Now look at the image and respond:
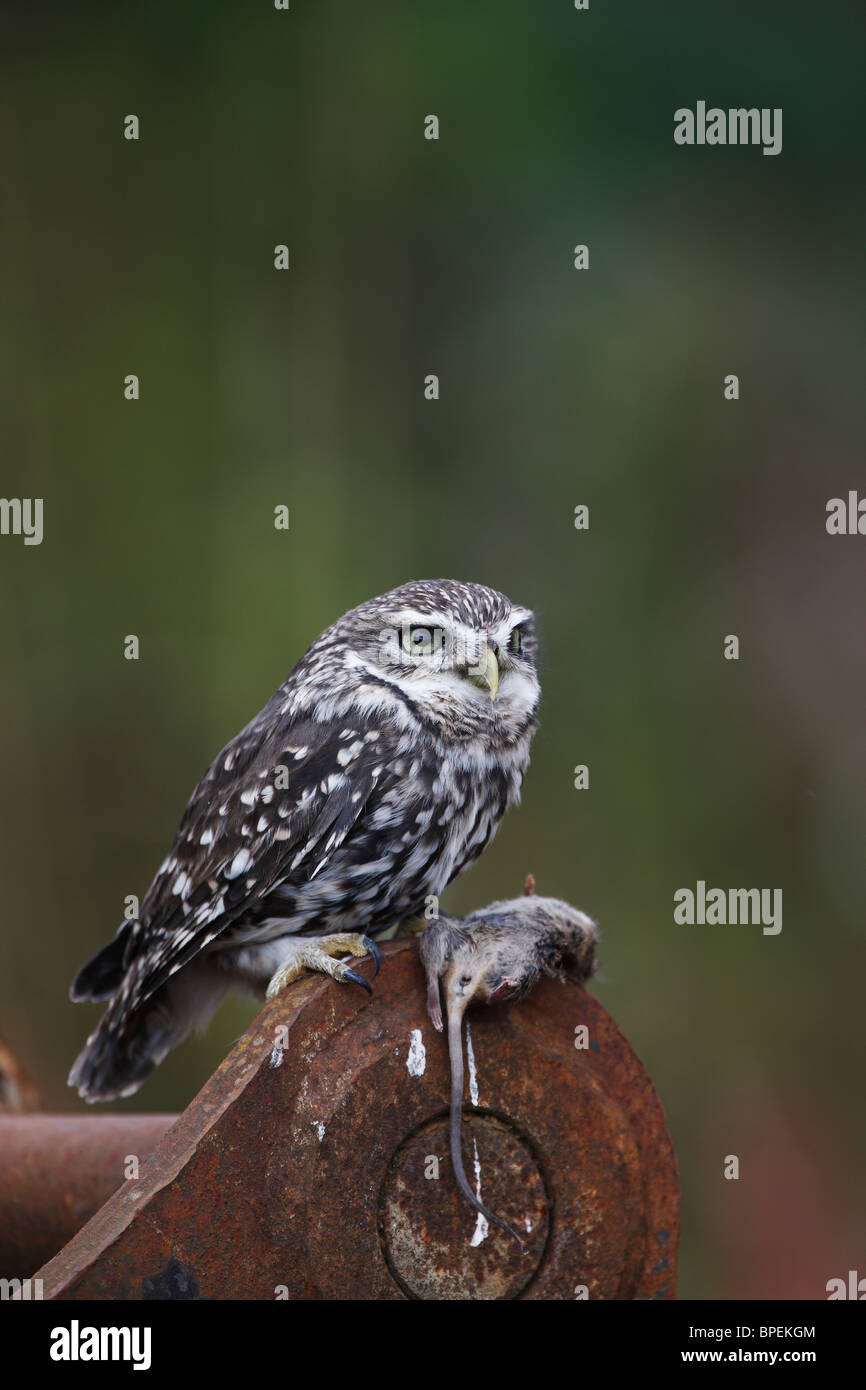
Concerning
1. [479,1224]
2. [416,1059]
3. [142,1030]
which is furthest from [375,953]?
[142,1030]

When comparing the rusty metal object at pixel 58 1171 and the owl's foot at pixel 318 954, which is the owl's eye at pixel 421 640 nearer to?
the owl's foot at pixel 318 954

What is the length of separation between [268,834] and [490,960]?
684 millimetres

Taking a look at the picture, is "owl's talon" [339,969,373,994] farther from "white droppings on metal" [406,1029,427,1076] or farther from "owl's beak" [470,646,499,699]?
"owl's beak" [470,646,499,699]

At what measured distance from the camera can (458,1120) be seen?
4.77 ft

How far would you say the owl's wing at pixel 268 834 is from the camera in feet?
6.97

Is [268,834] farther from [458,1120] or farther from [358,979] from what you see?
[458,1120]

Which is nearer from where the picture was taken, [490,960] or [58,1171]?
[490,960]

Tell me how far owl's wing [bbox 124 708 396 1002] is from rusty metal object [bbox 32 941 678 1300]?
56 centimetres

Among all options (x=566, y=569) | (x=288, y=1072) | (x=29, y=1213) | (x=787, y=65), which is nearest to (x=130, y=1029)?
(x=29, y=1213)

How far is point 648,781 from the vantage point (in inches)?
191

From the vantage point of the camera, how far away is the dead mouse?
147cm

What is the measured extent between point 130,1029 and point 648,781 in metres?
2.82

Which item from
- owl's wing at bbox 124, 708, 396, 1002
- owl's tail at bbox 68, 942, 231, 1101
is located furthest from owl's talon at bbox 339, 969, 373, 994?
owl's tail at bbox 68, 942, 231, 1101
